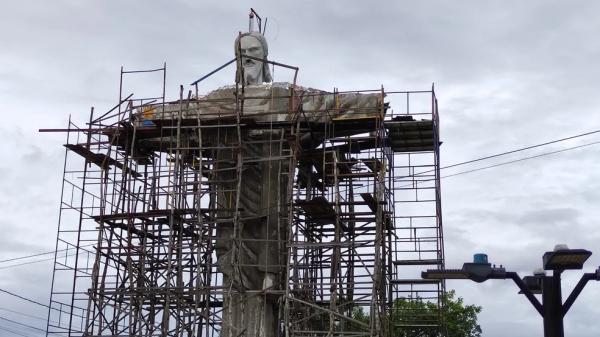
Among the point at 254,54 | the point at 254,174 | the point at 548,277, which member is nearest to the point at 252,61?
the point at 254,54

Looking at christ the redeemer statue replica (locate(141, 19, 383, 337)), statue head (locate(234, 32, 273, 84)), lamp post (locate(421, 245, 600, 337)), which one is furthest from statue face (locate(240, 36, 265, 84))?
lamp post (locate(421, 245, 600, 337))

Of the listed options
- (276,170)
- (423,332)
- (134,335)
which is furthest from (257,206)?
(423,332)

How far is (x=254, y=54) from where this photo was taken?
33.6m

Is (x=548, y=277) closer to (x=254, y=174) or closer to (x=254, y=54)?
(x=254, y=174)

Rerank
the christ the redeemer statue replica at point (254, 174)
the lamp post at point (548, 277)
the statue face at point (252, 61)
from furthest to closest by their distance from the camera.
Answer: the statue face at point (252, 61) → the christ the redeemer statue replica at point (254, 174) → the lamp post at point (548, 277)

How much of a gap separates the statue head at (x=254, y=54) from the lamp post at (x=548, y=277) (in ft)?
63.9

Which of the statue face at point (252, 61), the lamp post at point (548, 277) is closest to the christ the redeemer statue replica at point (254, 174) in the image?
the statue face at point (252, 61)

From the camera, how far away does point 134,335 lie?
95.2ft

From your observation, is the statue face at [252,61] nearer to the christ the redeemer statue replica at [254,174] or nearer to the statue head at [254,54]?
the statue head at [254,54]

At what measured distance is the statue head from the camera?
32.9 metres

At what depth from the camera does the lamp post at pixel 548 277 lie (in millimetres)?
13117

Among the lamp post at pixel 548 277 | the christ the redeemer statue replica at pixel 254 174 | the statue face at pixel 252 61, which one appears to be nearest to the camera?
the lamp post at pixel 548 277

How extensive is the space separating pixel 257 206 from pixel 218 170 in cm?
216

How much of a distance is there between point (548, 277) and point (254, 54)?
21522 mm
